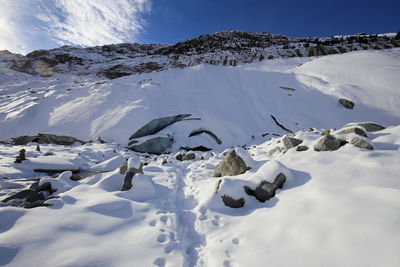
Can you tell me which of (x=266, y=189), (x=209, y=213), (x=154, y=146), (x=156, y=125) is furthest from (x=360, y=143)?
(x=156, y=125)

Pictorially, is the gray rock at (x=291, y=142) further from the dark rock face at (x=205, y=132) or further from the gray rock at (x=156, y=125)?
the gray rock at (x=156, y=125)

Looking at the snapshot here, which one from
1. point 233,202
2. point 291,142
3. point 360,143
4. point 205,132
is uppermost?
point 360,143

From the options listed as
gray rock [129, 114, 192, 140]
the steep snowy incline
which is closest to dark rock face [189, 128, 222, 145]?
the steep snowy incline

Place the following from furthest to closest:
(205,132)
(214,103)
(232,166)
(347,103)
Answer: (214,103) → (347,103) → (205,132) → (232,166)

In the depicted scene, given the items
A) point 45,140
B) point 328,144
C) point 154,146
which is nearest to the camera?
point 328,144

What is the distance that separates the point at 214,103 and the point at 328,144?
12066mm

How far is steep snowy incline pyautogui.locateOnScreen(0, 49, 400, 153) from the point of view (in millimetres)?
12359

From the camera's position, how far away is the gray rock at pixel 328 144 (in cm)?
452

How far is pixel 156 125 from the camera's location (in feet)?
41.1

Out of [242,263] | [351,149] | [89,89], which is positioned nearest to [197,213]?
[242,263]

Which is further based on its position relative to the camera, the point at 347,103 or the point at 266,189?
the point at 347,103

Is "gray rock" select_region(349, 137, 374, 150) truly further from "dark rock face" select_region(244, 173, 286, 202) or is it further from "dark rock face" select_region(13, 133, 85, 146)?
"dark rock face" select_region(13, 133, 85, 146)

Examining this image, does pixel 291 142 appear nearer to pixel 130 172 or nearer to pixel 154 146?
pixel 130 172

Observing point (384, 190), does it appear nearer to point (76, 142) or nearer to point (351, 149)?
point (351, 149)
